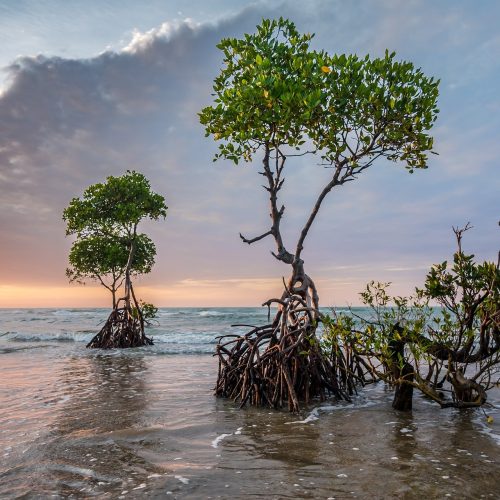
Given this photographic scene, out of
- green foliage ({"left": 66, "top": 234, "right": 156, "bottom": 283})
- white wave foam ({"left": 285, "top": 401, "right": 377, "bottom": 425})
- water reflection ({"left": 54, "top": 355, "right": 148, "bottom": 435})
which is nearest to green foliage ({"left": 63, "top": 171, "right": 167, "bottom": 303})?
green foliage ({"left": 66, "top": 234, "right": 156, "bottom": 283})

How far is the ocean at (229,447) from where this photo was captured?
490cm

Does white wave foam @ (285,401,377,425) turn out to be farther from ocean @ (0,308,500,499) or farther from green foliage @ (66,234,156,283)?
green foliage @ (66,234,156,283)

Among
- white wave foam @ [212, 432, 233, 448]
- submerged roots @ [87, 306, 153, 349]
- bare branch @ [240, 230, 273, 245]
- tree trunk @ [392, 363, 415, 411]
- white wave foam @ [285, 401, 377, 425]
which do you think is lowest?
white wave foam @ [285, 401, 377, 425]

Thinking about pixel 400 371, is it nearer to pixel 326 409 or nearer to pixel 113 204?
pixel 326 409

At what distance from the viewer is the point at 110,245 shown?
80.2ft

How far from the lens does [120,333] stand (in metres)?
21.8

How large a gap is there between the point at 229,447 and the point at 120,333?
54.4ft

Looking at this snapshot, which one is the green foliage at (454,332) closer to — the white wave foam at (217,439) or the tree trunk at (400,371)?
the tree trunk at (400,371)

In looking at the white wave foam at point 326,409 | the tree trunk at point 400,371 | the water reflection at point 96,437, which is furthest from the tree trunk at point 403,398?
the water reflection at point 96,437

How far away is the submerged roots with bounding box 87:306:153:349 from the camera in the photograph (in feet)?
70.7

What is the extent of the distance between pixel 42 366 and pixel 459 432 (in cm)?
1337

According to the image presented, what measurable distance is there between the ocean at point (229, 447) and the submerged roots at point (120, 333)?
10614 mm

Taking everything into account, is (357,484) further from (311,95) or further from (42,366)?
(42,366)

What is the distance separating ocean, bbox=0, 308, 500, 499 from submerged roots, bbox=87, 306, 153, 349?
10.6 meters
